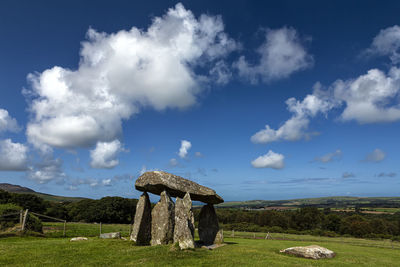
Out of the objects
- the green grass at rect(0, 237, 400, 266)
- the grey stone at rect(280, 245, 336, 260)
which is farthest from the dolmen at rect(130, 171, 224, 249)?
the grey stone at rect(280, 245, 336, 260)

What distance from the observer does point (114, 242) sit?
18.5 metres

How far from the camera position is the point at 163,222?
1875cm

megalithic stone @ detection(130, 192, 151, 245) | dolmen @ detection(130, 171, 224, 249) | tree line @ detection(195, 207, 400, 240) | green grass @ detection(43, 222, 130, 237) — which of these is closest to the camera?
dolmen @ detection(130, 171, 224, 249)

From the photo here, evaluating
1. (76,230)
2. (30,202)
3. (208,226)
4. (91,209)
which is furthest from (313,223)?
(30,202)

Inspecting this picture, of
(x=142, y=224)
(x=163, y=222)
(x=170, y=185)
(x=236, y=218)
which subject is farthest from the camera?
(x=236, y=218)

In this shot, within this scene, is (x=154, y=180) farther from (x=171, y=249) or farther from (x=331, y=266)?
(x=331, y=266)

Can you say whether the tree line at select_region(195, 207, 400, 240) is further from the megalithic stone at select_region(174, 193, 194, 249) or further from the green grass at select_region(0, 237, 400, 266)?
the green grass at select_region(0, 237, 400, 266)

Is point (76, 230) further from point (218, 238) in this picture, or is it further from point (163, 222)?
point (218, 238)

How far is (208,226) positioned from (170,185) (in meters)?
6.46

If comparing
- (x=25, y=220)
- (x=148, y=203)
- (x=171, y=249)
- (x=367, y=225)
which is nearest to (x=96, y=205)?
(x=25, y=220)

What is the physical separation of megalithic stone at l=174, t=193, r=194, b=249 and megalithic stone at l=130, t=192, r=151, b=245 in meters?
2.85

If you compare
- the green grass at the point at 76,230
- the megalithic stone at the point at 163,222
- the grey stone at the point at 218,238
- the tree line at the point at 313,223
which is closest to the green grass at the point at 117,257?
the megalithic stone at the point at 163,222

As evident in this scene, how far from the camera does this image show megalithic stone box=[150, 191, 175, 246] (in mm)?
18422

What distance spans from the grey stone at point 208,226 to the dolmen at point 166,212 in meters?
0.89
